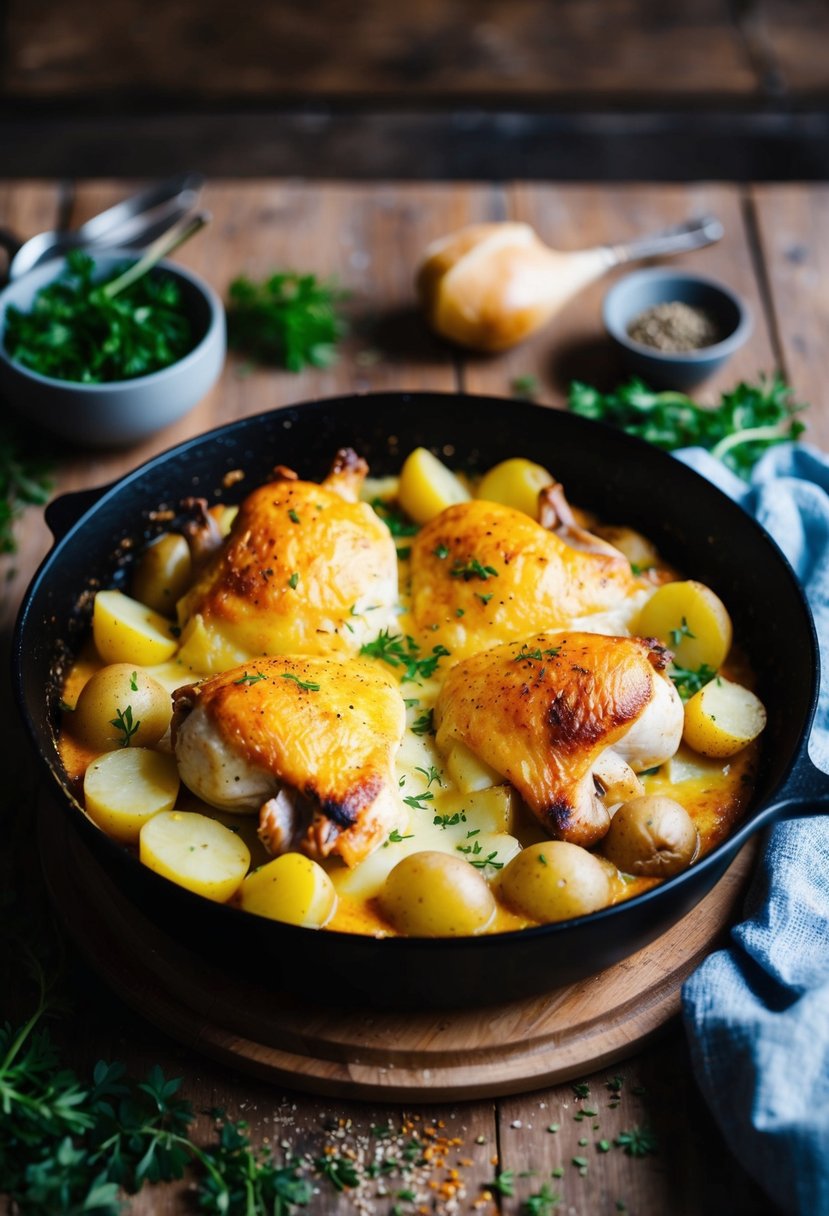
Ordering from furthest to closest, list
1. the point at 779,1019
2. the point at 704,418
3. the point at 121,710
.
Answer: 1. the point at 704,418
2. the point at 121,710
3. the point at 779,1019

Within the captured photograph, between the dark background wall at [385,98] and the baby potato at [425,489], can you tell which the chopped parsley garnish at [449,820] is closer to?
the baby potato at [425,489]

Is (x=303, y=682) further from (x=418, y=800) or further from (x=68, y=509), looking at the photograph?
(x=68, y=509)

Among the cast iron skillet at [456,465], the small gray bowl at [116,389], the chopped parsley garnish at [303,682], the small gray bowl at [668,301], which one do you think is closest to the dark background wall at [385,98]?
the small gray bowl at [668,301]

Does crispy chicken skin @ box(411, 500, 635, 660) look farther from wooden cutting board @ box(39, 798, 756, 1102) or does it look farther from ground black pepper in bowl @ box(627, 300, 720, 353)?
ground black pepper in bowl @ box(627, 300, 720, 353)

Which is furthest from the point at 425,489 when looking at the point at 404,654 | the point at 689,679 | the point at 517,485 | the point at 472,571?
the point at 689,679

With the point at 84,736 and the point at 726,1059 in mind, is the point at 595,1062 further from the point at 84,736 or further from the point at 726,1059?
the point at 84,736

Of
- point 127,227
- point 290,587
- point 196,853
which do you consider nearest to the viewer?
point 196,853

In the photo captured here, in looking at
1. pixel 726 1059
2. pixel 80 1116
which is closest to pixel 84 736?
pixel 80 1116
